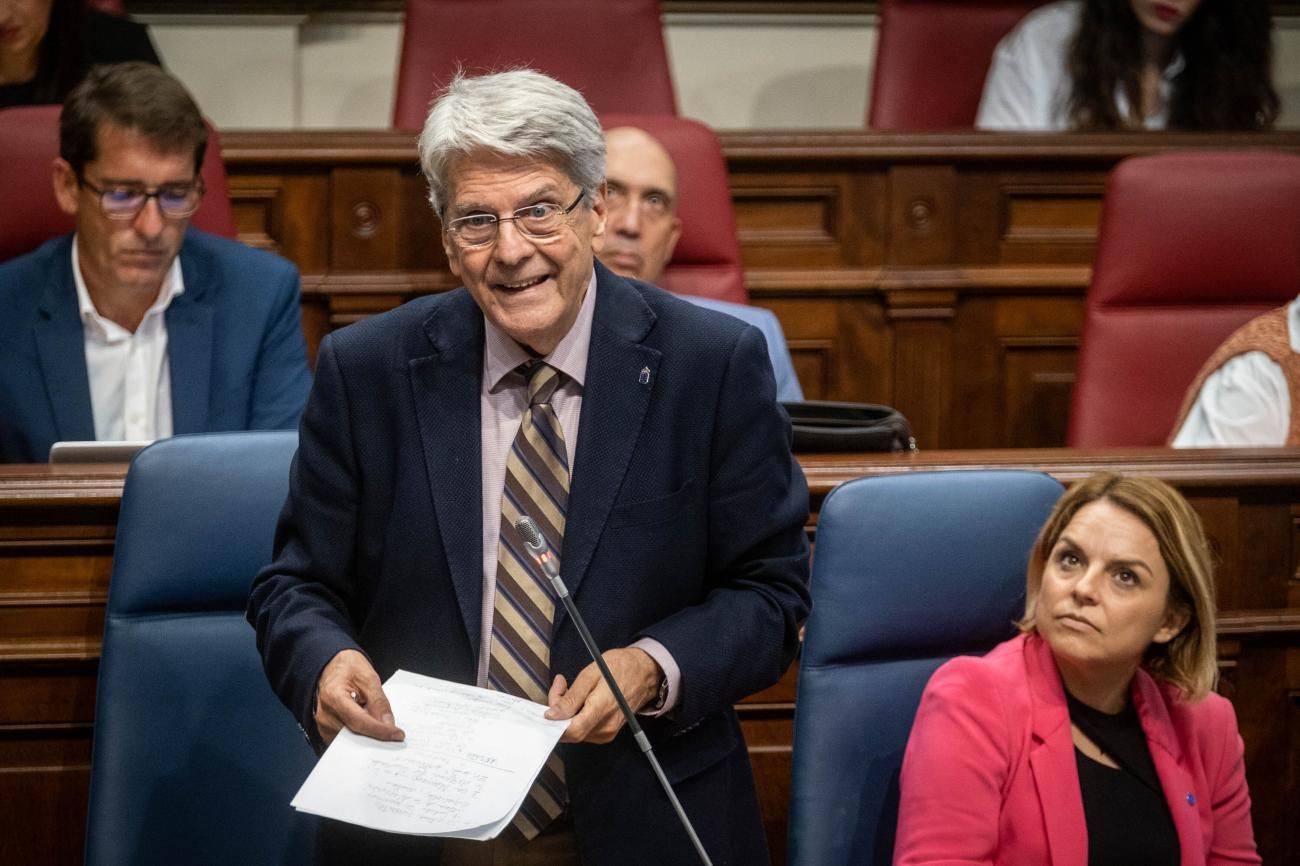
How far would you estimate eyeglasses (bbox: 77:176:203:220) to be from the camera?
1.98 meters

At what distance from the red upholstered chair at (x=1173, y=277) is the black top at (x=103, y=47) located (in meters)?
1.56

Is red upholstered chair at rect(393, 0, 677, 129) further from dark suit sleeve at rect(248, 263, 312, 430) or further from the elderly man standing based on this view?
the elderly man standing

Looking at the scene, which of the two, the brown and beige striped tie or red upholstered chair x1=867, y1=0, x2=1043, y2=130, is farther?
red upholstered chair x1=867, y1=0, x2=1043, y2=130

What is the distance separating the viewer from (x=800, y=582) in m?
1.14

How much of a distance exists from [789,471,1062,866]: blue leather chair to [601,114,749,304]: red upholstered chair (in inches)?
41.7

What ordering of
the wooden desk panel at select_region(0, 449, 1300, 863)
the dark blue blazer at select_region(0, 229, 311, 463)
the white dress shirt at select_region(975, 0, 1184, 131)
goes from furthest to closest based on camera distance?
the white dress shirt at select_region(975, 0, 1184, 131), the dark blue blazer at select_region(0, 229, 311, 463), the wooden desk panel at select_region(0, 449, 1300, 863)

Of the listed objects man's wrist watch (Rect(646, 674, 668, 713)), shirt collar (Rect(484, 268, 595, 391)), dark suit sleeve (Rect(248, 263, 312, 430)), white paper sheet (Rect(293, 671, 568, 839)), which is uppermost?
shirt collar (Rect(484, 268, 595, 391))

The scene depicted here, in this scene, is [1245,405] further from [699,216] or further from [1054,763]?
[1054,763]

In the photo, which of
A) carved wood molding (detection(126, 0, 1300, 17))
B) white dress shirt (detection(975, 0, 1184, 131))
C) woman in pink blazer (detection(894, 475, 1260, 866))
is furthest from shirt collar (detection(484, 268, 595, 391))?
carved wood molding (detection(126, 0, 1300, 17))

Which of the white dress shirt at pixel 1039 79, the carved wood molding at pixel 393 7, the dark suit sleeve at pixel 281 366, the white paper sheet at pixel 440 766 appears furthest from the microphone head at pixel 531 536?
the carved wood molding at pixel 393 7

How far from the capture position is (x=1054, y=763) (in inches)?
53.6

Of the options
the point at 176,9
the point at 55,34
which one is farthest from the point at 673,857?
the point at 176,9

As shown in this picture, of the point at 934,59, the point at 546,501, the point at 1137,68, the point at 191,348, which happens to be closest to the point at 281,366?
the point at 191,348

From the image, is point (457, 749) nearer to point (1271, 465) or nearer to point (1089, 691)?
point (1089, 691)
